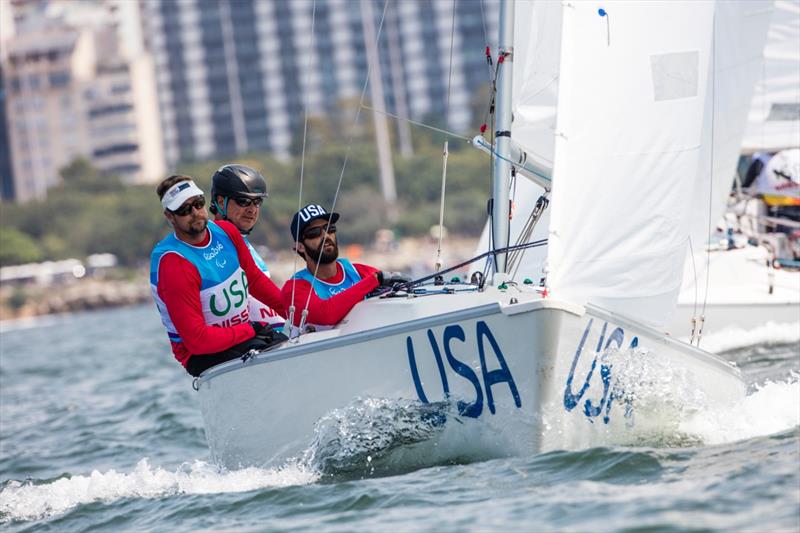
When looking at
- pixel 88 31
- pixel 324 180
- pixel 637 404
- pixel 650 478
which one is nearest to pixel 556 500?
pixel 650 478

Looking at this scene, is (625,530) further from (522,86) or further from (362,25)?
(362,25)

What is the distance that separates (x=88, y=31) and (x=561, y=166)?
295 ft

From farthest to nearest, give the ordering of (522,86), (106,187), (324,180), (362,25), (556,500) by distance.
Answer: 1. (362,25)
2. (106,187)
3. (324,180)
4. (522,86)
5. (556,500)

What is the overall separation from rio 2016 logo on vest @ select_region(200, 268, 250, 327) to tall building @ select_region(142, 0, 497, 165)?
259 feet

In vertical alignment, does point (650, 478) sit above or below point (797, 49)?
below

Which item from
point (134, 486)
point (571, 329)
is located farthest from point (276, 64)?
point (571, 329)

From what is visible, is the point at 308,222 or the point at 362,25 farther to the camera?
the point at 362,25

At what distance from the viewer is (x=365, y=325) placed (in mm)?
5863

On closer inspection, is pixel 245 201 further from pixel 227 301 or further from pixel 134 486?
pixel 134 486

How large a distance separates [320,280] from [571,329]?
149 centimetres

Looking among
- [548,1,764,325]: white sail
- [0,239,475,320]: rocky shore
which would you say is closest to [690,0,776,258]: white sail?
[548,1,764,325]: white sail

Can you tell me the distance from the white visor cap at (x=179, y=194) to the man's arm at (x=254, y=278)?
0.32 m

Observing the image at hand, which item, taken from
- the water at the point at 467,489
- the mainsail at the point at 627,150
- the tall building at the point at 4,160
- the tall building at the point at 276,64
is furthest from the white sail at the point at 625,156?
the tall building at the point at 4,160

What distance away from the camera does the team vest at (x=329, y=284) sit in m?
6.33
